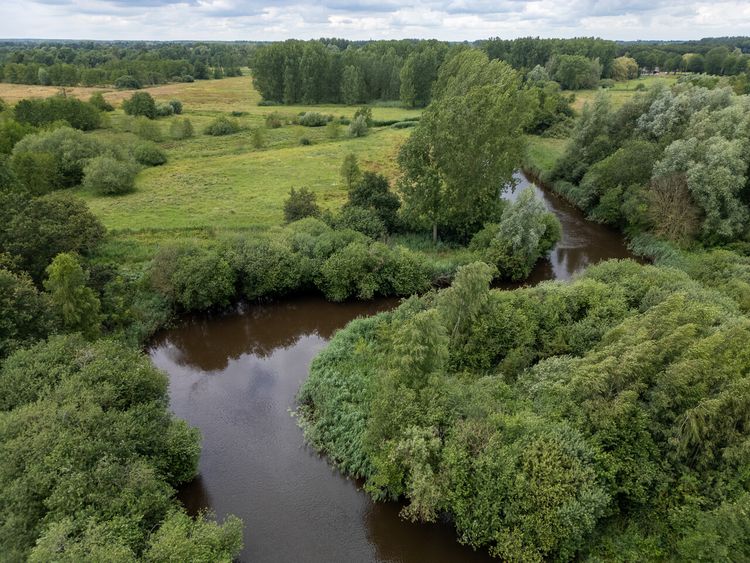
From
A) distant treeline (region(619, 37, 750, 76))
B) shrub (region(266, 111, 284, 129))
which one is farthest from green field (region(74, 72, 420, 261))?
distant treeline (region(619, 37, 750, 76))

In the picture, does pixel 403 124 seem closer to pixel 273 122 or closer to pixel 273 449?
pixel 273 122

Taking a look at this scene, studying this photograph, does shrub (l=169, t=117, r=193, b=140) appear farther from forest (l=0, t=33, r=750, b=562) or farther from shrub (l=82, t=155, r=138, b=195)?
shrub (l=82, t=155, r=138, b=195)

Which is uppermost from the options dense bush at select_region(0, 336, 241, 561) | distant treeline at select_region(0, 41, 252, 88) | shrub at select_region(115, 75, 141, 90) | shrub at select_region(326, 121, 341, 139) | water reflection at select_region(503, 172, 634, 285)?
distant treeline at select_region(0, 41, 252, 88)

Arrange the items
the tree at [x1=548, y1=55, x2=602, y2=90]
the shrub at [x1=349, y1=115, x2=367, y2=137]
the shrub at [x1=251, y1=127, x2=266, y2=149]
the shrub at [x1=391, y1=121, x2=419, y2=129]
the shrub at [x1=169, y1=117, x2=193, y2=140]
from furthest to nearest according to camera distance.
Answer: the tree at [x1=548, y1=55, x2=602, y2=90] → the shrub at [x1=391, y1=121, x2=419, y2=129] → the shrub at [x1=349, y1=115, x2=367, y2=137] → the shrub at [x1=169, y1=117, x2=193, y2=140] → the shrub at [x1=251, y1=127, x2=266, y2=149]

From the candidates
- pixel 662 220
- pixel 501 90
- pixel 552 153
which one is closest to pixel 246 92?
pixel 552 153

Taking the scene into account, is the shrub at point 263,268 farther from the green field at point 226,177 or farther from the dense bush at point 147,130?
the dense bush at point 147,130

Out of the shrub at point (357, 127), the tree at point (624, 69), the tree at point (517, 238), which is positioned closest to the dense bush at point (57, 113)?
the shrub at point (357, 127)

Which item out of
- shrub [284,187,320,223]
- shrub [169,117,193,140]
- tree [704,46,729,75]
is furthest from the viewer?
tree [704,46,729,75]

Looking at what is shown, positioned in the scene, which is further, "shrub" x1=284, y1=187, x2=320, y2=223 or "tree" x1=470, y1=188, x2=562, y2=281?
"shrub" x1=284, y1=187, x2=320, y2=223
